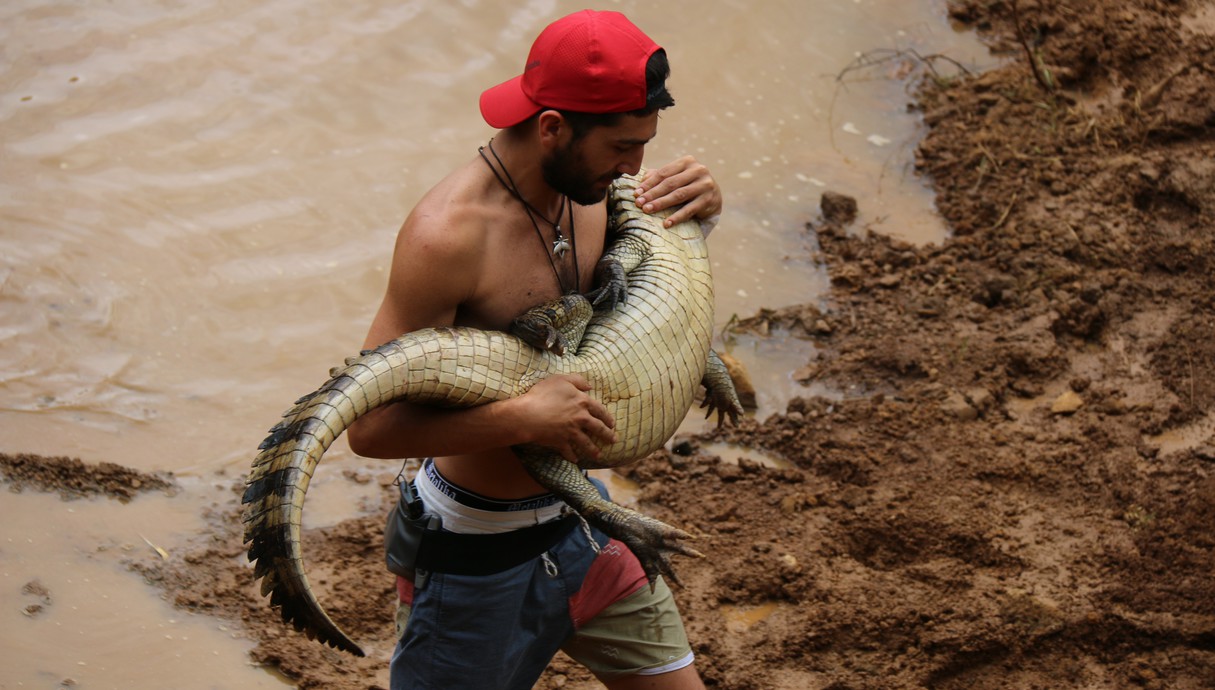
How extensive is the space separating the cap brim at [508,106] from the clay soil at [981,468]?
6.28ft

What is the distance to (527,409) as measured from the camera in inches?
92.4

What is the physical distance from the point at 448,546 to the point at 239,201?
347cm

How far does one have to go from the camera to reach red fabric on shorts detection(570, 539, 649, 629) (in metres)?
2.77

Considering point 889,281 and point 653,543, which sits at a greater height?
point 653,543

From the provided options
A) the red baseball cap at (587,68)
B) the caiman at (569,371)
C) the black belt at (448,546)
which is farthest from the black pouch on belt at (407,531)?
the red baseball cap at (587,68)

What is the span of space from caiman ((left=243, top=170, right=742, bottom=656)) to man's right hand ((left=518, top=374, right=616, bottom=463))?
6cm

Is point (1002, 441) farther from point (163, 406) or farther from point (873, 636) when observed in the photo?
point (163, 406)

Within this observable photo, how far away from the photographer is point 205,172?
5762 millimetres

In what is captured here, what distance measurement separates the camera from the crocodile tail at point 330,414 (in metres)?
2.14

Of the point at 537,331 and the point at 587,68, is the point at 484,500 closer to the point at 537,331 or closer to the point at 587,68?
the point at 537,331

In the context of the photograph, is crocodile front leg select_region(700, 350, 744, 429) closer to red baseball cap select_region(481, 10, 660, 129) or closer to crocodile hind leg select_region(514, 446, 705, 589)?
crocodile hind leg select_region(514, 446, 705, 589)

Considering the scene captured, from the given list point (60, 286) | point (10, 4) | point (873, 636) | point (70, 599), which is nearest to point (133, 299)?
point (60, 286)

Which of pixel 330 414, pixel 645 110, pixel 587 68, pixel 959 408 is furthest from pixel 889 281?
pixel 330 414

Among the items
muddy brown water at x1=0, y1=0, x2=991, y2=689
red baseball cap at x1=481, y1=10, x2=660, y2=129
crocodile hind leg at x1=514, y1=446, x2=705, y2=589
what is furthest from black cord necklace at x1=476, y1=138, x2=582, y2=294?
muddy brown water at x1=0, y1=0, x2=991, y2=689
